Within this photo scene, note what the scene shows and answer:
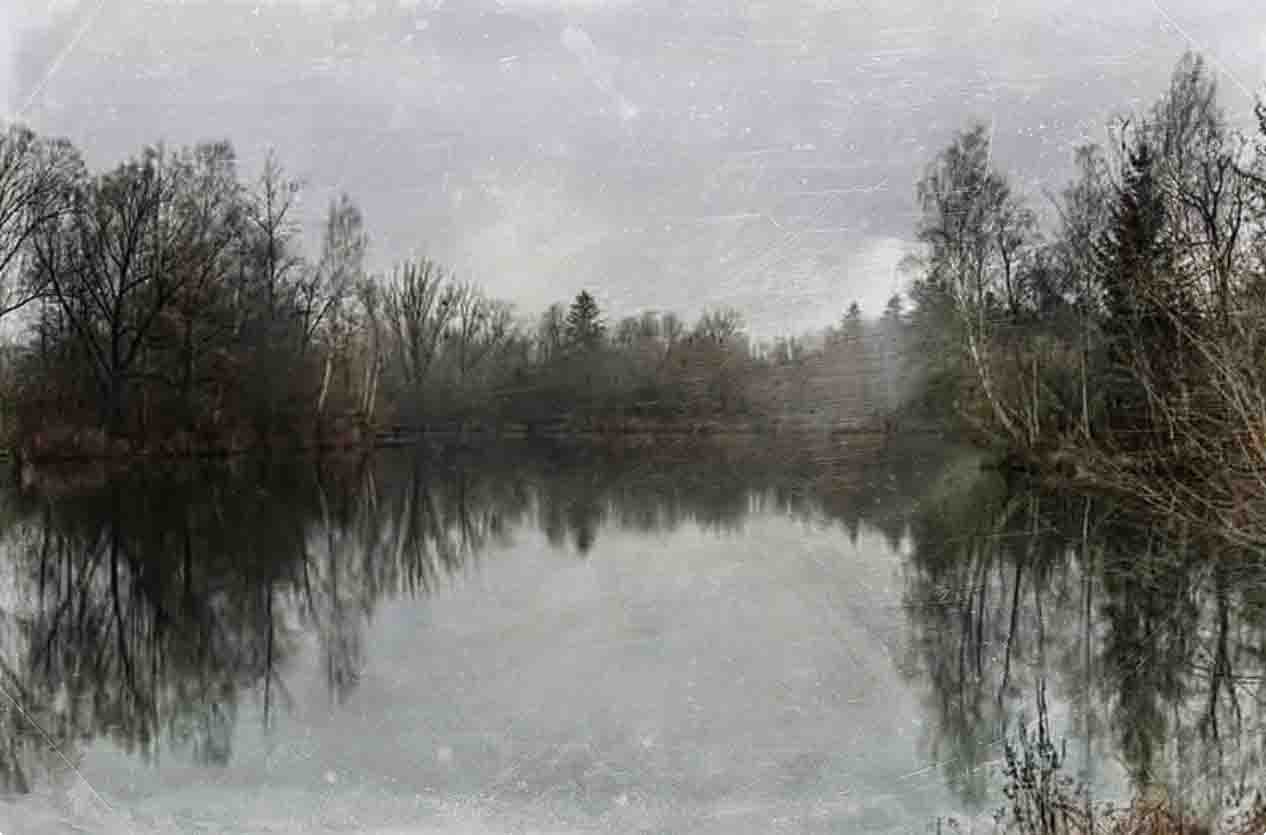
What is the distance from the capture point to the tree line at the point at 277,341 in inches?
66.0

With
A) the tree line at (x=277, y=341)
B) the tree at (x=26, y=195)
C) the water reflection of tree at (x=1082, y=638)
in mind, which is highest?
the tree at (x=26, y=195)

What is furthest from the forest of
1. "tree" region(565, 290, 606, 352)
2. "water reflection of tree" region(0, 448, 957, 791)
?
"water reflection of tree" region(0, 448, 957, 791)

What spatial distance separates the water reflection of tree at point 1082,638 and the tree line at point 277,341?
0.49 meters

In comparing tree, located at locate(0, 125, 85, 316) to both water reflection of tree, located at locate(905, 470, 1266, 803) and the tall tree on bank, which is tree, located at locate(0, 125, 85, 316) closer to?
the tall tree on bank

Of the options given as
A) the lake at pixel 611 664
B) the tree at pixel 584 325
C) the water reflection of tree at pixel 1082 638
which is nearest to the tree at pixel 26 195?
the lake at pixel 611 664

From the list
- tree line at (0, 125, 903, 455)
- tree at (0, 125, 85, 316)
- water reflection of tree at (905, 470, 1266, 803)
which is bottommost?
water reflection of tree at (905, 470, 1266, 803)

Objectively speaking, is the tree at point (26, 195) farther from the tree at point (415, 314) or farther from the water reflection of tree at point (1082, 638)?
the water reflection of tree at point (1082, 638)

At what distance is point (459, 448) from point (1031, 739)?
1.36 metres

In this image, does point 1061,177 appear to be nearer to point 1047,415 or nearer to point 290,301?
point 1047,415

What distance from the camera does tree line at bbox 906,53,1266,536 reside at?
1.69 m

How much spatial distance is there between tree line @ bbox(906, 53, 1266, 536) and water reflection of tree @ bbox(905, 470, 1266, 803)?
7.4 inches

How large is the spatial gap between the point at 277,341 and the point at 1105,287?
1.90 meters

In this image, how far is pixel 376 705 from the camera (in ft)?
5.80

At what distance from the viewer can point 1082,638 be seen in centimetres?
192
